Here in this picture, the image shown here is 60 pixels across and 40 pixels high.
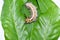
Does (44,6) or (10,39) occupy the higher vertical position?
(44,6)

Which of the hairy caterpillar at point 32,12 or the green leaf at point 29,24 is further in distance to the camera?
the hairy caterpillar at point 32,12

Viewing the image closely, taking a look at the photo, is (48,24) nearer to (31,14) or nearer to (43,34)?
(43,34)

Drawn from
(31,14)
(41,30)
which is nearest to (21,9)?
(31,14)

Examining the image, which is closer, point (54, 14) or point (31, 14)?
point (54, 14)

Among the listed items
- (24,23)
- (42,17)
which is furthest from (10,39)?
(42,17)

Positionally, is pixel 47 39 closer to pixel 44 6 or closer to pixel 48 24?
pixel 48 24

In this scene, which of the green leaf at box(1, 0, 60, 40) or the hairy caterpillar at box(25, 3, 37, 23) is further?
the hairy caterpillar at box(25, 3, 37, 23)
